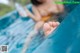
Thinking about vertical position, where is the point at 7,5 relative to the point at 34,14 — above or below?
above

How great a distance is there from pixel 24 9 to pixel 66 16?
15.9 inches

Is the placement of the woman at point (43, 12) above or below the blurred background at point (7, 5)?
below

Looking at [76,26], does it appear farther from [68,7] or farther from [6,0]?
[6,0]

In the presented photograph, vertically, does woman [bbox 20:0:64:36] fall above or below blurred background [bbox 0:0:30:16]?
below

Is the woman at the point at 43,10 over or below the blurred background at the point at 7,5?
below

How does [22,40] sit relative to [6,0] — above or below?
below

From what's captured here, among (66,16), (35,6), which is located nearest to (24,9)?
(35,6)

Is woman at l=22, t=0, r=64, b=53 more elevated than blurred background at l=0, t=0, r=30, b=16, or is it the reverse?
blurred background at l=0, t=0, r=30, b=16

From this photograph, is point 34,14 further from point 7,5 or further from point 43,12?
point 7,5

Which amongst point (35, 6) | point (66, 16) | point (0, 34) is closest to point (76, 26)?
point (66, 16)

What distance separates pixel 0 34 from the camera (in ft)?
15.8

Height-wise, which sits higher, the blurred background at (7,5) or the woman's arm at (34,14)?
the blurred background at (7,5)

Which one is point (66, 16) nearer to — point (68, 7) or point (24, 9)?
point (68, 7)

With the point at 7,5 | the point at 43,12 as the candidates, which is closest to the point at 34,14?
the point at 43,12
